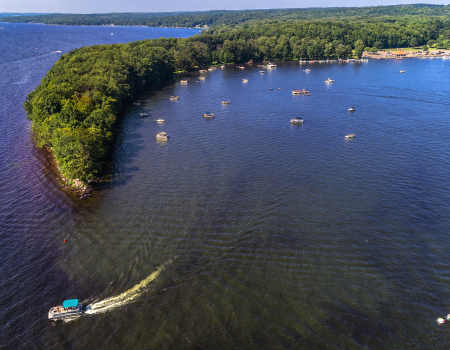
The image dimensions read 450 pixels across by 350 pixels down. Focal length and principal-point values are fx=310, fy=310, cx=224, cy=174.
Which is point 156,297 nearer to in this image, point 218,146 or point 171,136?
point 218,146

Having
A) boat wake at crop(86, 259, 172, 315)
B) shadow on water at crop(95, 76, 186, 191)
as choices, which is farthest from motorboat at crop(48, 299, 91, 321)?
shadow on water at crop(95, 76, 186, 191)

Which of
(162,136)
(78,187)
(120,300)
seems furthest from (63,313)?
(162,136)

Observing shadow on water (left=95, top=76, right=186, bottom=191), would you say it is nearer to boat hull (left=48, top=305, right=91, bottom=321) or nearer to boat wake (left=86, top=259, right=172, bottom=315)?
boat wake (left=86, top=259, right=172, bottom=315)

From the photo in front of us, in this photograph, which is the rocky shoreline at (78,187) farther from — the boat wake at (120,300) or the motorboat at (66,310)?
the boat wake at (120,300)

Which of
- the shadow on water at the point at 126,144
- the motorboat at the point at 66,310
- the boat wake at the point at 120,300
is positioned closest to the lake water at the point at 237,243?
the boat wake at the point at 120,300

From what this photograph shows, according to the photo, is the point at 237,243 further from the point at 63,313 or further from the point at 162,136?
the point at 162,136

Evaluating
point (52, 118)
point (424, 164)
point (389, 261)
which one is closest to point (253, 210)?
point (389, 261)
